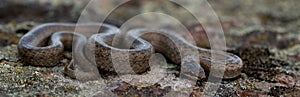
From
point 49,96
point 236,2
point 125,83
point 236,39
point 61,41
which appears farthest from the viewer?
point 236,2

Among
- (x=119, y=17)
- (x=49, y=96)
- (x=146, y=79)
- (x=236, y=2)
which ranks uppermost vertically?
(x=236, y=2)

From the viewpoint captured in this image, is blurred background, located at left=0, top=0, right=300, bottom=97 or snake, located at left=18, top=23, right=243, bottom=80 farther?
snake, located at left=18, top=23, right=243, bottom=80

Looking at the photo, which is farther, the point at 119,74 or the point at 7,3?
the point at 7,3

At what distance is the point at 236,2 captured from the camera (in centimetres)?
1296

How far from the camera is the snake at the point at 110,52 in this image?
22.4 feet

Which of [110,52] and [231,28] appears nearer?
[110,52]

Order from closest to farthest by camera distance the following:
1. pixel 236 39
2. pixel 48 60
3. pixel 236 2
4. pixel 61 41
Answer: pixel 48 60 < pixel 61 41 < pixel 236 39 < pixel 236 2

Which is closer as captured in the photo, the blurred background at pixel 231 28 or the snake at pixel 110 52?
the blurred background at pixel 231 28

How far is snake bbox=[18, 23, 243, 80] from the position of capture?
6.81 m

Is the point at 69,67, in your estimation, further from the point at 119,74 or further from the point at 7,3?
the point at 7,3

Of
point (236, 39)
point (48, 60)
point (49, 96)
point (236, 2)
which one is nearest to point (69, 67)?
point (48, 60)

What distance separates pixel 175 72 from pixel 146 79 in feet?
2.26

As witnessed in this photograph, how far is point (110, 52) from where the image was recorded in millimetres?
6812

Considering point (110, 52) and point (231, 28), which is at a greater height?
point (231, 28)
